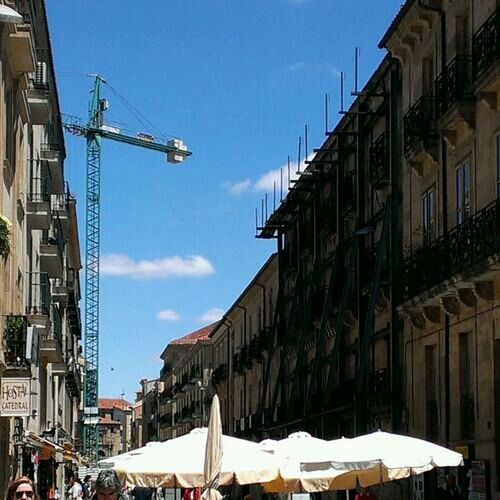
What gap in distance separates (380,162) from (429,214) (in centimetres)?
436

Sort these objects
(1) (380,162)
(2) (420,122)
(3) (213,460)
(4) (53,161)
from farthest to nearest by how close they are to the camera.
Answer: (4) (53,161), (1) (380,162), (2) (420,122), (3) (213,460)

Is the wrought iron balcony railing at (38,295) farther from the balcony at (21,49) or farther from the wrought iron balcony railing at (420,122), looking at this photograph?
the wrought iron balcony railing at (420,122)

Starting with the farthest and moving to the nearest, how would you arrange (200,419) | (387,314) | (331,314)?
(200,419)
(331,314)
(387,314)

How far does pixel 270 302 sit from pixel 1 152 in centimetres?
3420

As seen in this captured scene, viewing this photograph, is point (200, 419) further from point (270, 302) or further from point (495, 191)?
point (495, 191)

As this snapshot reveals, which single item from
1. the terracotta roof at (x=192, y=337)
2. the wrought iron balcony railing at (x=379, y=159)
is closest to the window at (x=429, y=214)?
the wrought iron balcony railing at (x=379, y=159)

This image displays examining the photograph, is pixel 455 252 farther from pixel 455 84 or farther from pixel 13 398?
pixel 13 398

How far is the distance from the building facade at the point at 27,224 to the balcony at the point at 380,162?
27.9 ft

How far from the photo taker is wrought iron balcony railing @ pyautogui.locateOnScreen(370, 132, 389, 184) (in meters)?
31.6

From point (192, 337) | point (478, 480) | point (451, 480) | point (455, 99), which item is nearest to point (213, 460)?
point (478, 480)

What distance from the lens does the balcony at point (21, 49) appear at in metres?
24.0

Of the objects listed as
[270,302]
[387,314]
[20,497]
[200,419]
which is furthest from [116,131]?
[20,497]

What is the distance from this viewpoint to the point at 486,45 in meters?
22.9

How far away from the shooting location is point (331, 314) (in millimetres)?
38719
